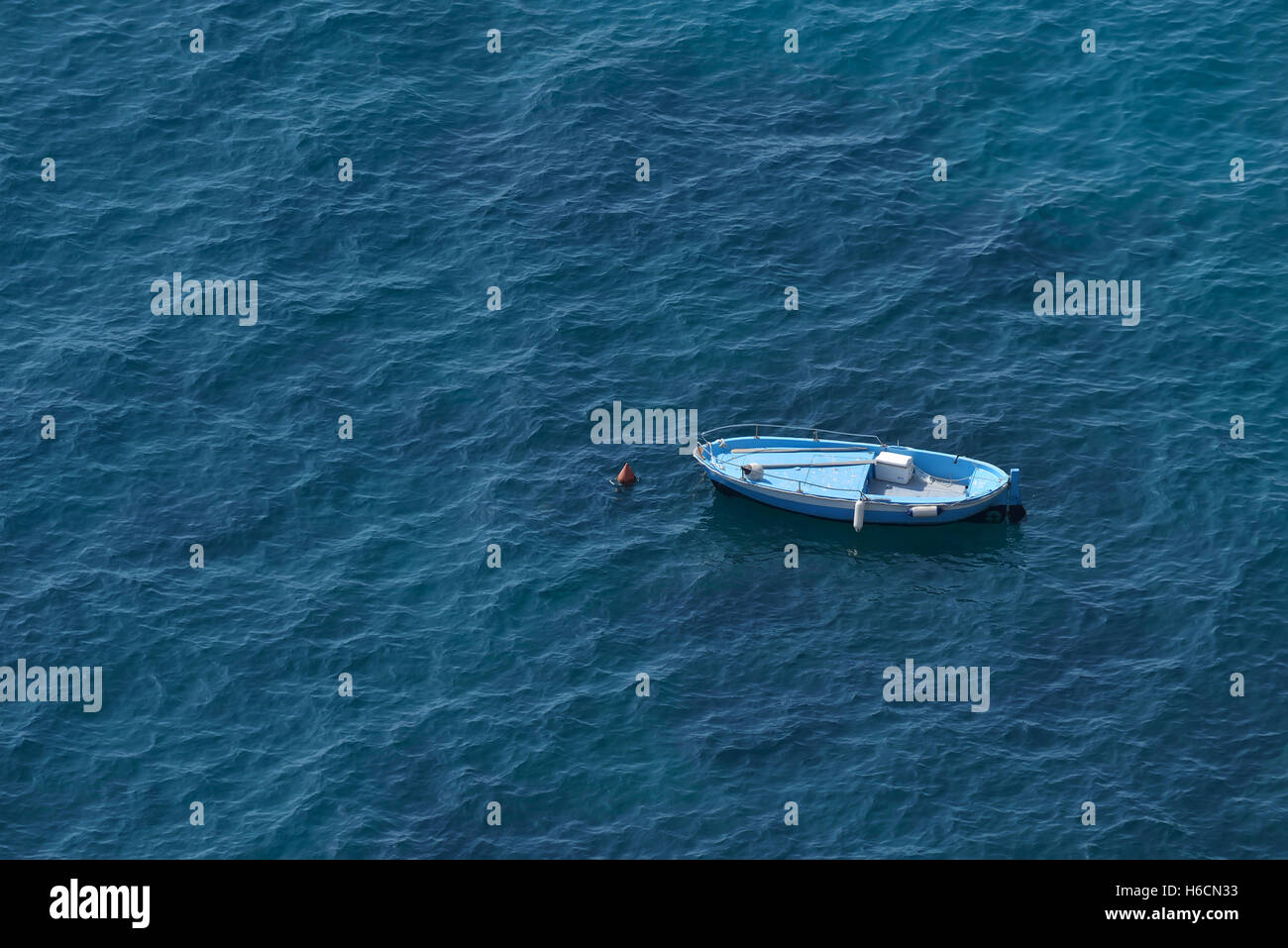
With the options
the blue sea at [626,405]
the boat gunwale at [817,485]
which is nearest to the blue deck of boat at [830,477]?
the boat gunwale at [817,485]

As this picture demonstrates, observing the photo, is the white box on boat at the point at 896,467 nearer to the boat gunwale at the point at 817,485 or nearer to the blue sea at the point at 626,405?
the boat gunwale at the point at 817,485

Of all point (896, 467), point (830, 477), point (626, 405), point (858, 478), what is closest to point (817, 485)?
point (830, 477)

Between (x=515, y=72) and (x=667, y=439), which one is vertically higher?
(x=515, y=72)

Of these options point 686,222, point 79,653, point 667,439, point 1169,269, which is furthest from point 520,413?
point 1169,269

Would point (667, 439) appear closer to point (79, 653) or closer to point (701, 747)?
point (701, 747)

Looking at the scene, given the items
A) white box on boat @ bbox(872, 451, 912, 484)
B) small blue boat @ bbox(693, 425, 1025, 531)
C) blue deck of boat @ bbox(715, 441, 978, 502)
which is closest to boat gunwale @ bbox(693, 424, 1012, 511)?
small blue boat @ bbox(693, 425, 1025, 531)

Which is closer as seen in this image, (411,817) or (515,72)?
(411,817)

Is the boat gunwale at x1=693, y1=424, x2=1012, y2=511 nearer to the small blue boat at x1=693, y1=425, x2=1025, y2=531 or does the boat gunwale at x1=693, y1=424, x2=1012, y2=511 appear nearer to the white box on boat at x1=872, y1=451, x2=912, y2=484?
the small blue boat at x1=693, y1=425, x2=1025, y2=531
